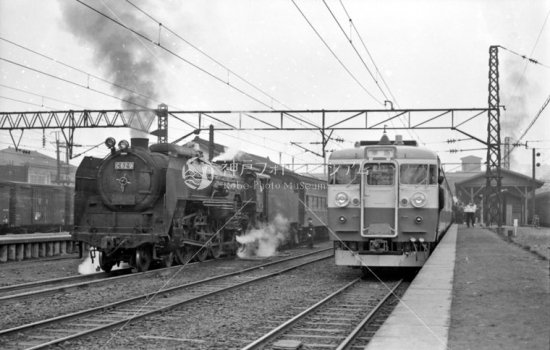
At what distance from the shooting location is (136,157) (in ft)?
46.7

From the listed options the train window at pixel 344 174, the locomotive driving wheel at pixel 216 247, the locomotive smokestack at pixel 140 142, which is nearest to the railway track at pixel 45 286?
the locomotive smokestack at pixel 140 142

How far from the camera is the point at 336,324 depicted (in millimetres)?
7887

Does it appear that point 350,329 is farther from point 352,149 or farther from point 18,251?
point 18,251

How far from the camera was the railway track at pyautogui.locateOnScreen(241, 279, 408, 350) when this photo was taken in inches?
263

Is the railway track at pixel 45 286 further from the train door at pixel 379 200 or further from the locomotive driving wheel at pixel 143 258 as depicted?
the train door at pixel 379 200

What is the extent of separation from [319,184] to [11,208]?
14.7m

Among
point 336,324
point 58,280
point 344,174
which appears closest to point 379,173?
point 344,174

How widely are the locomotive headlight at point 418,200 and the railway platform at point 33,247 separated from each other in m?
9.83

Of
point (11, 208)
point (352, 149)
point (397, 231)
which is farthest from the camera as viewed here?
point (11, 208)

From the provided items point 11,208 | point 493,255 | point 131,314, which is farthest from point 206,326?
point 11,208

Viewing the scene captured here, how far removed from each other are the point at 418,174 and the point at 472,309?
5.48 meters

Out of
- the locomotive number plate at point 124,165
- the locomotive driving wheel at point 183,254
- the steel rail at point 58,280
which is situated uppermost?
the locomotive number plate at point 124,165

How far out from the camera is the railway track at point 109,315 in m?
6.86

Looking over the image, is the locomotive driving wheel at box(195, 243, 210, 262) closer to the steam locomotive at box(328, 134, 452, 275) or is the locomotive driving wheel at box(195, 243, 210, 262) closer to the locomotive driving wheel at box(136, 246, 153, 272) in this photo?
the locomotive driving wheel at box(136, 246, 153, 272)
